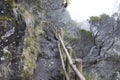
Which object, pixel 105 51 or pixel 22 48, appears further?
pixel 105 51

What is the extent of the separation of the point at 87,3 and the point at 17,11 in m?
46.0

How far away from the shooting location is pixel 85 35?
1183 cm

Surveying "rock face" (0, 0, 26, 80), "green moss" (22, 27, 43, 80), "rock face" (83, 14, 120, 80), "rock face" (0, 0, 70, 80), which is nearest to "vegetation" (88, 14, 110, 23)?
"rock face" (83, 14, 120, 80)

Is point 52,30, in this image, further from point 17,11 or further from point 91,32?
point 91,32

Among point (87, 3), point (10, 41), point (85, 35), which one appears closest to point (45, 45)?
point (10, 41)

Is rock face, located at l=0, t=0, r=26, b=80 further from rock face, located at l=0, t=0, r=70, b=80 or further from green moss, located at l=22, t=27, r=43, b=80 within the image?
green moss, located at l=22, t=27, r=43, b=80

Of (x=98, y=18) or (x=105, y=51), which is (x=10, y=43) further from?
(x=98, y=18)

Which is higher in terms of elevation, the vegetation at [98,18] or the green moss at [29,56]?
the vegetation at [98,18]

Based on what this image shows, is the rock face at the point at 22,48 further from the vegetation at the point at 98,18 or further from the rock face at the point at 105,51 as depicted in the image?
the vegetation at the point at 98,18

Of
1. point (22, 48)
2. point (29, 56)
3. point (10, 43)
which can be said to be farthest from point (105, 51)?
point (10, 43)

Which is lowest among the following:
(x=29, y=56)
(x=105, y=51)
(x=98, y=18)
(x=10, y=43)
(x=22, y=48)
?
(x=105, y=51)

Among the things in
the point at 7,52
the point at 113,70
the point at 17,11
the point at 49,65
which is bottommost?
the point at 113,70

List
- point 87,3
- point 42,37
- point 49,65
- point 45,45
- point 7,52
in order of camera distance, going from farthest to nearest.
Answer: point 87,3, point 42,37, point 45,45, point 49,65, point 7,52

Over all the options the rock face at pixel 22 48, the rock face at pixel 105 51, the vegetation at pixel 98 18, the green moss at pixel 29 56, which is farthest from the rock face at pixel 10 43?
the vegetation at pixel 98 18
